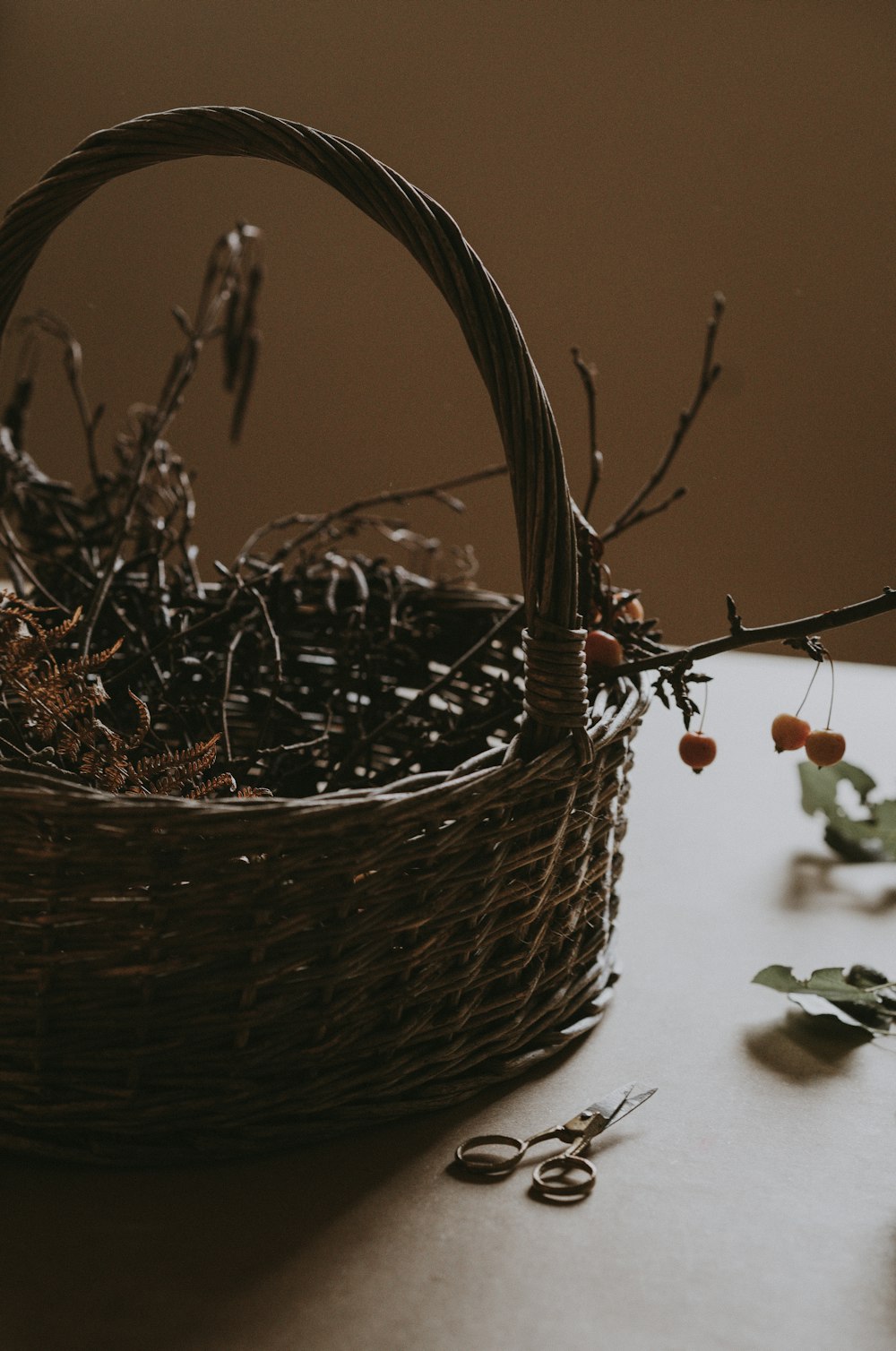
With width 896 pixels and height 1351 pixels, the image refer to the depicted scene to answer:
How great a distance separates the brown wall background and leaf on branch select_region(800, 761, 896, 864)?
53 cm

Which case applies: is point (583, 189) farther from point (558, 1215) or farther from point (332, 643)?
point (558, 1215)

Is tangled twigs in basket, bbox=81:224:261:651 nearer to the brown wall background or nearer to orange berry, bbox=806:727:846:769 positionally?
orange berry, bbox=806:727:846:769

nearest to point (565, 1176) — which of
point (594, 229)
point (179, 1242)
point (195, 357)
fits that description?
point (179, 1242)

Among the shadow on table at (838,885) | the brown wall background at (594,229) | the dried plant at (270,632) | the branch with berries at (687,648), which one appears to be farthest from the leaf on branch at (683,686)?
the brown wall background at (594,229)

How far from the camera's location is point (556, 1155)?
1.45ft

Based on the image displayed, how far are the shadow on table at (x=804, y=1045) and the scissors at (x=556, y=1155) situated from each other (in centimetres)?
10

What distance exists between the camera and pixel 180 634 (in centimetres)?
64

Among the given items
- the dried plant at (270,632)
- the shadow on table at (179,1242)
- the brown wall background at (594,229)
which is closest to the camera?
the shadow on table at (179,1242)

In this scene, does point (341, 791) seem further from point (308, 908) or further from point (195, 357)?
point (195, 357)

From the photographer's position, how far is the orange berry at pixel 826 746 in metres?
0.48

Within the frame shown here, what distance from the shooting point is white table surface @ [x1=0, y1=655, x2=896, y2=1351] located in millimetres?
354

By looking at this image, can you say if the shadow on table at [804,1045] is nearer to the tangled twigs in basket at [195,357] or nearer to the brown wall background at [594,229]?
the tangled twigs in basket at [195,357]

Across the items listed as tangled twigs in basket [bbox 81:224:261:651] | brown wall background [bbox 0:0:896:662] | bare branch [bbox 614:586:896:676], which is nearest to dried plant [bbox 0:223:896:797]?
tangled twigs in basket [bbox 81:224:261:651]

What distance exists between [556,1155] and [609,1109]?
0.10ft
